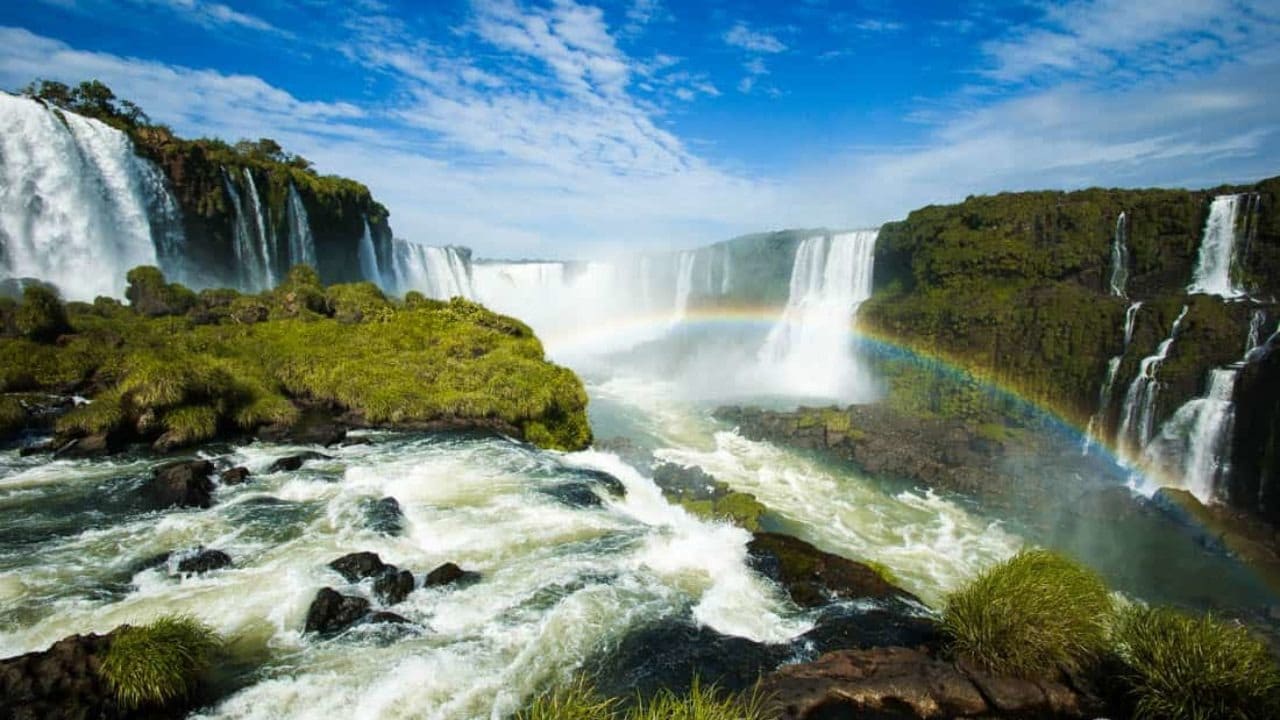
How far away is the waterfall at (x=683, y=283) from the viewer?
2643 inches

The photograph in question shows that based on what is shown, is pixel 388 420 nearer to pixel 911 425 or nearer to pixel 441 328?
pixel 441 328

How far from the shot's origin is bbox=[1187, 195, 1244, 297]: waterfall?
30859mm

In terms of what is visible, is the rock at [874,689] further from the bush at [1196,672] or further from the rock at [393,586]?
the rock at [393,586]

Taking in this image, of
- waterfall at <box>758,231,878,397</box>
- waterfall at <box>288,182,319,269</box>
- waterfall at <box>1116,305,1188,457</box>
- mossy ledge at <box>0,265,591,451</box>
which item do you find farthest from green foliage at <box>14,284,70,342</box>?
waterfall at <box>1116,305,1188,457</box>

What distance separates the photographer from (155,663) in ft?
21.4

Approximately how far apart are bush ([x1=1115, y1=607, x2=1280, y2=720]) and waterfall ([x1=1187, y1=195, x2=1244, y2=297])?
34463 mm

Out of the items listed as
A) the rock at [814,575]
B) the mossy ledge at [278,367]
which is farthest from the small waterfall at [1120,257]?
the rock at [814,575]

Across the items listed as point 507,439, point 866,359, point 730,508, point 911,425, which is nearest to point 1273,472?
point 911,425

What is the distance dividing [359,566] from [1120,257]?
4338 cm

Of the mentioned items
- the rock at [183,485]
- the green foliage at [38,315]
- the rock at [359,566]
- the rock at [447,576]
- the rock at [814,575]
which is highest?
the green foliage at [38,315]

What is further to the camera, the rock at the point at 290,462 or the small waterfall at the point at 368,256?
the small waterfall at the point at 368,256

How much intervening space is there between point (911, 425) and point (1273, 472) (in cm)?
1350

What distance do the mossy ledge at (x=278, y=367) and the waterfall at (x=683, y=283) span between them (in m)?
42.8

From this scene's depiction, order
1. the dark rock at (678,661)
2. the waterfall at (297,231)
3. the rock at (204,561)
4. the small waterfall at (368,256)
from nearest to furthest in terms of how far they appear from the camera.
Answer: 1. the dark rock at (678,661)
2. the rock at (204,561)
3. the waterfall at (297,231)
4. the small waterfall at (368,256)
